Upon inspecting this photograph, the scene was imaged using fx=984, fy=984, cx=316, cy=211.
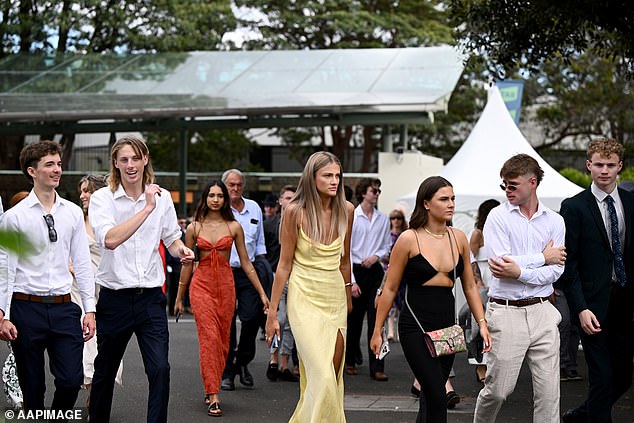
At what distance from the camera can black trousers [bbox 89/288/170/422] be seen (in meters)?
6.18

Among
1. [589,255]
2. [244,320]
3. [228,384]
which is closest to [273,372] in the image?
[228,384]

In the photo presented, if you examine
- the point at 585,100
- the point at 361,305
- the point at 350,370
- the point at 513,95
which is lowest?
the point at 350,370

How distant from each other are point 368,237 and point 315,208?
13.7 feet

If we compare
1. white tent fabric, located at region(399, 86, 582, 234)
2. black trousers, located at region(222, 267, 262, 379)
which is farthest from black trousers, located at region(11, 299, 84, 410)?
white tent fabric, located at region(399, 86, 582, 234)

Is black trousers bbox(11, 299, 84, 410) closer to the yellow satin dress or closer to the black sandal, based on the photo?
the yellow satin dress

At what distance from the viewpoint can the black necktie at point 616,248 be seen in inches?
254

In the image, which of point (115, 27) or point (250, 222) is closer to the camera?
point (250, 222)

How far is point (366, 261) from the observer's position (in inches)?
416

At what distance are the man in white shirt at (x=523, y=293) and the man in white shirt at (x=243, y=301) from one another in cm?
346

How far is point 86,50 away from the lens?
28422 mm

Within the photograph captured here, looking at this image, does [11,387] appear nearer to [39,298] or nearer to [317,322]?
[39,298]

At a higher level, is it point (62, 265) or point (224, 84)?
point (224, 84)

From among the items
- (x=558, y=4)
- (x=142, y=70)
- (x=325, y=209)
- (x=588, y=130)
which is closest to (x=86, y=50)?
(x=142, y=70)

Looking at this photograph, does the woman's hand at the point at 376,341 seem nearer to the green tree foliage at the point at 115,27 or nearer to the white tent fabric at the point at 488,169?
the white tent fabric at the point at 488,169
